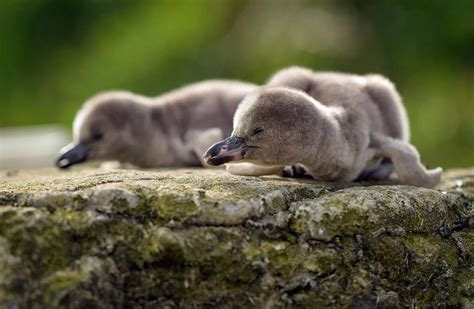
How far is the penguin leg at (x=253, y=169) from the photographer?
4.77m

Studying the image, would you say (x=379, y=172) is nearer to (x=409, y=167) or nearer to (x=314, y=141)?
(x=409, y=167)

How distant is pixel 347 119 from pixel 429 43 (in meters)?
5.52

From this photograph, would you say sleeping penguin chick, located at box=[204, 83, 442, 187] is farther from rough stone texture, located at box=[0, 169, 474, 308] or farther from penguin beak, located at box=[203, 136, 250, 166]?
rough stone texture, located at box=[0, 169, 474, 308]

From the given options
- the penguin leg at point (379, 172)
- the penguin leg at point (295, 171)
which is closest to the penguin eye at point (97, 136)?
the penguin leg at point (295, 171)

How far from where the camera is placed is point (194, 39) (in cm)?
1101

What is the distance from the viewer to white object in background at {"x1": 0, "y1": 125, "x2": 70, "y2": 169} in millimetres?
9406

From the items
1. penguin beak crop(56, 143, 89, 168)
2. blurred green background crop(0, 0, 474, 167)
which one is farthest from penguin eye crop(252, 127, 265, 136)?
blurred green background crop(0, 0, 474, 167)

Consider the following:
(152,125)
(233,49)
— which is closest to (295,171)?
(152,125)

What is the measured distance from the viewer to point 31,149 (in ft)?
31.5

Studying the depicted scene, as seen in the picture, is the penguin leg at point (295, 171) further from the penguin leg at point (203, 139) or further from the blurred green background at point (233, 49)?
the blurred green background at point (233, 49)

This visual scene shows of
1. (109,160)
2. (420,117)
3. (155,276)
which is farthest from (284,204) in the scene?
(420,117)

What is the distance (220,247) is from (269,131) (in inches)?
43.6

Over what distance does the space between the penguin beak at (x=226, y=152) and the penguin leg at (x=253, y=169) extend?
0.22 meters

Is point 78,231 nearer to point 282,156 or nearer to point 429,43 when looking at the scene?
point 282,156
